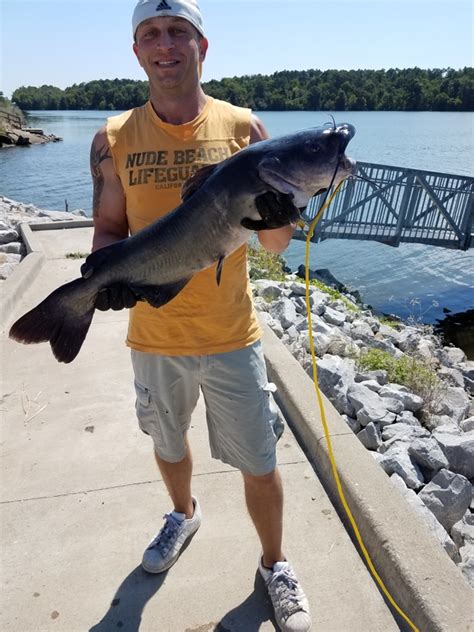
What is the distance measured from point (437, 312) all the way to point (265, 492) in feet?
33.0

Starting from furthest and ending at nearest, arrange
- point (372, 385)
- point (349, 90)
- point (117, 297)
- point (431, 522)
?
point (349, 90), point (372, 385), point (431, 522), point (117, 297)

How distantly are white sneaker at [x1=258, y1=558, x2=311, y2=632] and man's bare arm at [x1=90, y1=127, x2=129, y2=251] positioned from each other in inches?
70.2

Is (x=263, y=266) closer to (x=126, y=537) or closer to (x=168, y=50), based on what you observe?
(x=126, y=537)

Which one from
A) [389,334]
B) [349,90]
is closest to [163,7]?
[389,334]

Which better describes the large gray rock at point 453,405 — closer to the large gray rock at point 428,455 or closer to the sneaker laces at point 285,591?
the large gray rock at point 428,455

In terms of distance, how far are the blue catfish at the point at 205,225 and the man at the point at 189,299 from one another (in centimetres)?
12

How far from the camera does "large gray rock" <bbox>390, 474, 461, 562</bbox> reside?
310cm

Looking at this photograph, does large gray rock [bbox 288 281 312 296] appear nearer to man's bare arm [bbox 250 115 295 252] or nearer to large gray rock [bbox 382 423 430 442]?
large gray rock [bbox 382 423 430 442]

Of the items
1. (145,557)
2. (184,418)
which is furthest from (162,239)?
(145,557)

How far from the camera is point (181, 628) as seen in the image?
2434 mm

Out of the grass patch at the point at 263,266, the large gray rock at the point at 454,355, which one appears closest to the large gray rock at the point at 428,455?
the large gray rock at the point at 454,355

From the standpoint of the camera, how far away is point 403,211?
1236 cm

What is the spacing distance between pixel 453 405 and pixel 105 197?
4.52 meters

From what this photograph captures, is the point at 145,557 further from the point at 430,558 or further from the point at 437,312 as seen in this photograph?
the point at 437,312
